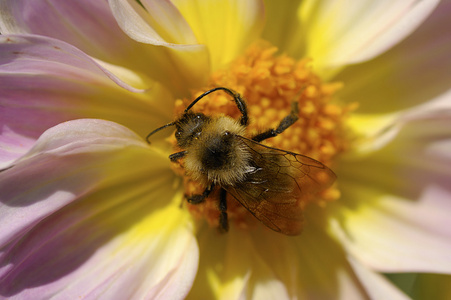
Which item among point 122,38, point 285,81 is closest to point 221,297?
point 285,81

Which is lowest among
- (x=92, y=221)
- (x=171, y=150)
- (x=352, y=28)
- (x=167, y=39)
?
(x=92, y=221)

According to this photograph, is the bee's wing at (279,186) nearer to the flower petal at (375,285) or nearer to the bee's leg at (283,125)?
the bee's leg at (283,125)

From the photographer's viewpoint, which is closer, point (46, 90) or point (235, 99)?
point (46, 90)

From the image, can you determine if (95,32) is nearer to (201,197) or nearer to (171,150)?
(171,150)

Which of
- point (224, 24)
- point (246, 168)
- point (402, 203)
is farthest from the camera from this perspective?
point (402, 203)

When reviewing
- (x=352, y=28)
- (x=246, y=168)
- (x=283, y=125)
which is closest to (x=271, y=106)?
(x=283, y=125)

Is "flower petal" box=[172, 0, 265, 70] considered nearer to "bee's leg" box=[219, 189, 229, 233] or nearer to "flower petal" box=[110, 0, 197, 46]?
"flower petal" box=[110, 0, 197, 46]

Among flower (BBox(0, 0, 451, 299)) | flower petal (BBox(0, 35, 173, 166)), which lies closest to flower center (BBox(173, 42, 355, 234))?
flower (BBox(0, 0, 451, 299))
